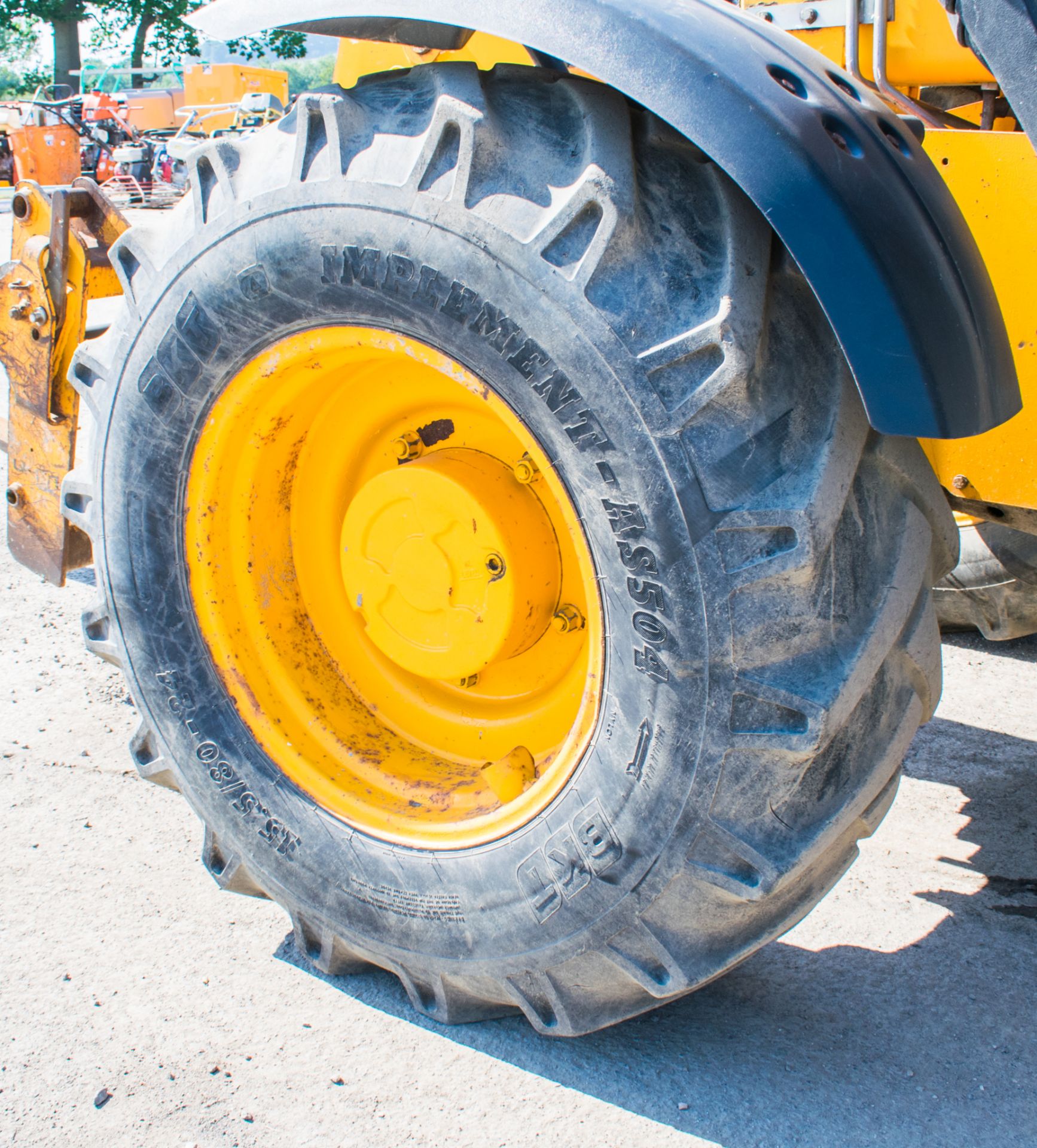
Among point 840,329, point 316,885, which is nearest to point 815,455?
point 840,329

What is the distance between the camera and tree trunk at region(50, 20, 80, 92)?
35.6m

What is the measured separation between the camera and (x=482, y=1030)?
6.69 ft

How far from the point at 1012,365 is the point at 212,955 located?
175 cm

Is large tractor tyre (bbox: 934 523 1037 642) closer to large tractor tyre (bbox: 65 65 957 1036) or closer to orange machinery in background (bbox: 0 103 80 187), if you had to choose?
large tractor tyre (bbox: 65 65 957 1036)

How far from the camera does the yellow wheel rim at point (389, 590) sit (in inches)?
77.3

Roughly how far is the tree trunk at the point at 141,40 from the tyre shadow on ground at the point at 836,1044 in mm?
42112

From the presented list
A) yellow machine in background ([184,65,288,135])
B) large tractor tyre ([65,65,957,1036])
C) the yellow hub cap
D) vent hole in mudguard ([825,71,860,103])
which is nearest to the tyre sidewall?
large tractor tyre ([65,65,957,1036])

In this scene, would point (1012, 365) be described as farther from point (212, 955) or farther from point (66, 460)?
point (66, 460)

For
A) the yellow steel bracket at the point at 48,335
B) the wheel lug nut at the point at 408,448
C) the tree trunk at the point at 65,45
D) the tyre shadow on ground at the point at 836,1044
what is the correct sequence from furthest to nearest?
the tree trunk at the point at 65,45
the yellow steel bracket at the point at 48,335
the wheel lug nut at the point at 408,448
the tyre shadow on ground at the point at 836,1044

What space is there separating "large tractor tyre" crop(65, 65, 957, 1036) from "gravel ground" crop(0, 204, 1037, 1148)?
0.12 metres

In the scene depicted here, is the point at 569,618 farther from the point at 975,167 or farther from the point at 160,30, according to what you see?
the point at 160,30

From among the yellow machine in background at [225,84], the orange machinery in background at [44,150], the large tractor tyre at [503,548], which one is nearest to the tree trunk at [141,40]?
the yellow machine in background at [225,84]

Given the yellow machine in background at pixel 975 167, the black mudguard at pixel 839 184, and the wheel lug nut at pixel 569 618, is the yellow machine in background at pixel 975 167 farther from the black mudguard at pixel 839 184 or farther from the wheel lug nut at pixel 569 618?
the wheel lug nut at pixel 569 618

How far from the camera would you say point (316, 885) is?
2.06 metres
